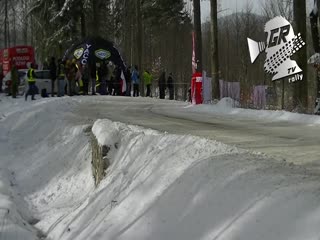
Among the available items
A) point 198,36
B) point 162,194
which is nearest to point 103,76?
point 198,36

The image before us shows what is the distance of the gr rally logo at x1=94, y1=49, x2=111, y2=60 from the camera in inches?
1075

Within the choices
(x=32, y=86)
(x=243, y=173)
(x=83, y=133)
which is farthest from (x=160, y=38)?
(x=243, y=173)

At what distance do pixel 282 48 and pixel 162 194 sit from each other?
1168 centimetres

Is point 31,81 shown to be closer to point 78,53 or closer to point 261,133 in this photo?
point 78,53

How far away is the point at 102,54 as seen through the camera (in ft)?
90.3

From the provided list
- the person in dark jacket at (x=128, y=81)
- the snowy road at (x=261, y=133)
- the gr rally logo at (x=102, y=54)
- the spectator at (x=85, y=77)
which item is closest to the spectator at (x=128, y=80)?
the person in dark jacket at (x=128, y=81)

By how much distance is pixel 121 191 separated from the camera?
6.80m

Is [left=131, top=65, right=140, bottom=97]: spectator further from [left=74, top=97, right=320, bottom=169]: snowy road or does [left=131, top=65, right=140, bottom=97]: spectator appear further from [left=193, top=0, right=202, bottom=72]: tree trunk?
[left=74, top=97, right=320, bottom=169]: snowy road

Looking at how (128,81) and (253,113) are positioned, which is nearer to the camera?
(253,113)

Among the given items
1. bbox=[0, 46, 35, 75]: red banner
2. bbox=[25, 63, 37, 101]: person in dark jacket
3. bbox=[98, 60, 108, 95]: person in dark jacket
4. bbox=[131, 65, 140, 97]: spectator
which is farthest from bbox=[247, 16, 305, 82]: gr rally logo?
bbox=[0, 46, 35, 75]: red banner

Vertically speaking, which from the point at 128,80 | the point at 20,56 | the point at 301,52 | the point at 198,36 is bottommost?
the point at 128,80

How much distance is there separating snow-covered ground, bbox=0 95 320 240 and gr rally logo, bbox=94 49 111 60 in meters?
14.9

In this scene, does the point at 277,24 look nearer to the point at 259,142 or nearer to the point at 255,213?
the point at 259,142

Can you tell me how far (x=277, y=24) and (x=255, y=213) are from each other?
13.4m
